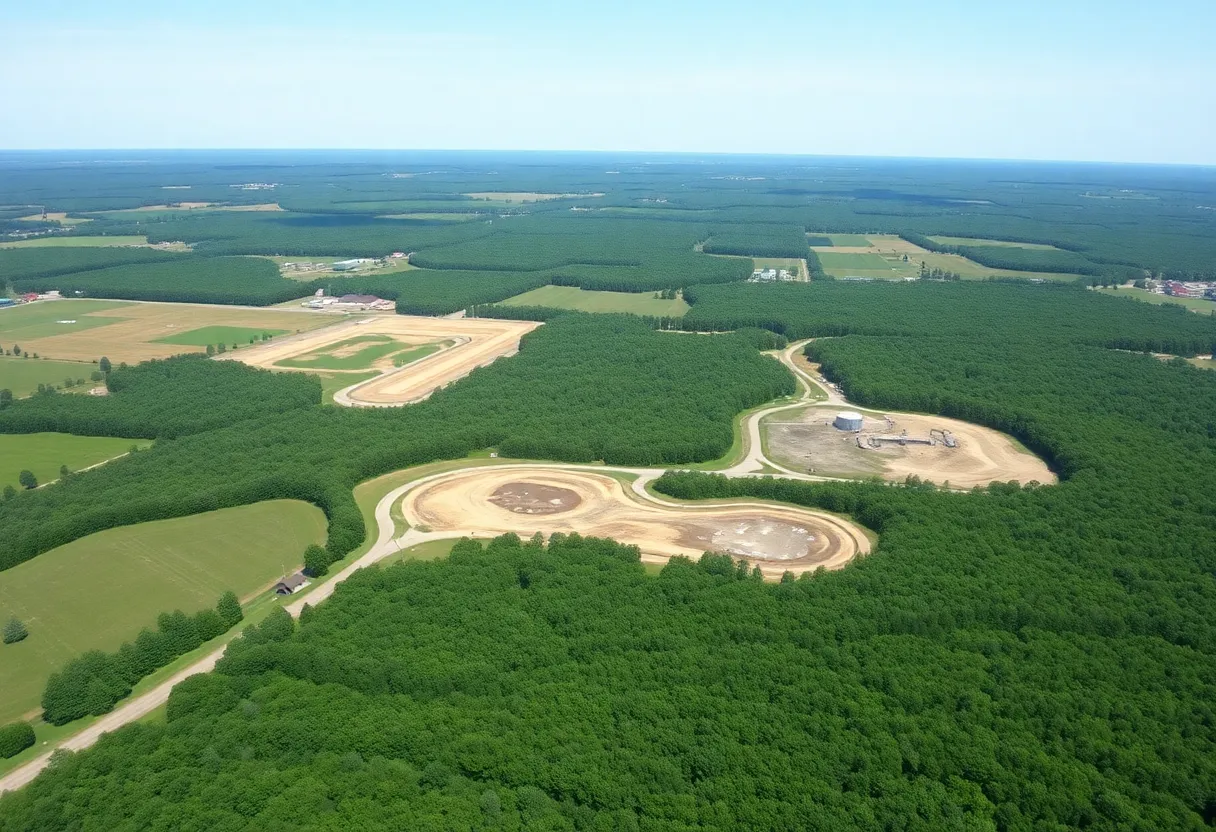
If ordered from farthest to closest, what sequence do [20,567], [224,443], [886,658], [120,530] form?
[224,443] → [120,530] → [20,567] → [886,658]

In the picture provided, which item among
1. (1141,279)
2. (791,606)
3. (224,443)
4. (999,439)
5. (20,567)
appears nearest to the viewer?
(791,606)

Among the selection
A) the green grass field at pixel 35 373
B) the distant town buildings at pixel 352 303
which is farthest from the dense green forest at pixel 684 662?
the distant town buildings at pixel 352 303

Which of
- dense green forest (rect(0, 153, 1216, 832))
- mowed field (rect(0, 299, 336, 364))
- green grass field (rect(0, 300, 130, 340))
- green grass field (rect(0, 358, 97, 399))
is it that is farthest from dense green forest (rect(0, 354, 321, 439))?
green grass field (rect(0, 300, 130, 340))

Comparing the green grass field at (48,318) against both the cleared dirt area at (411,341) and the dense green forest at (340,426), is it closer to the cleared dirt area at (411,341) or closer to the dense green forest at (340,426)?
the cleared dirt area at (411,341)

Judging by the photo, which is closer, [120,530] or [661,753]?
[661,753]

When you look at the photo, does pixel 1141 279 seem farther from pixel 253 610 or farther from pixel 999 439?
pixel 253 610

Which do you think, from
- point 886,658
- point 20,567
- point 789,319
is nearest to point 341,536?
point 20,567
